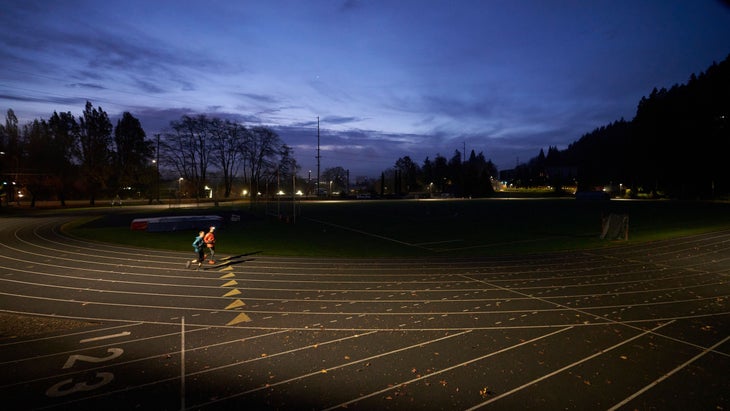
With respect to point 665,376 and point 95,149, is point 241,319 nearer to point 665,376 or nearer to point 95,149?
point 665,376

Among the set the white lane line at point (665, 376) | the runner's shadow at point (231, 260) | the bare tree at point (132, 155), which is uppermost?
the bare tree at point (132, 155)

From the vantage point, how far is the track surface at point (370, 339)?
6.38m

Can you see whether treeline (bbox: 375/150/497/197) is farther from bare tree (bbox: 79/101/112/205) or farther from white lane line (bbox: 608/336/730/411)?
white lane line (bbox: 608/336/730/411)

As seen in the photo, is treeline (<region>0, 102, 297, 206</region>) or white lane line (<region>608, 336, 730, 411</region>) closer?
white lane line (<region>608, 336, 730, 411</region>)

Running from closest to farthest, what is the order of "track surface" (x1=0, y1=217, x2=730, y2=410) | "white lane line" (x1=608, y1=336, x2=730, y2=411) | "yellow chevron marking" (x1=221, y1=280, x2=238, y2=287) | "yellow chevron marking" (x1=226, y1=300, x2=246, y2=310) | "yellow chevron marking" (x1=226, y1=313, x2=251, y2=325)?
"white lane line" (x1=608, y1=336, x2=730, y2=411) → "track surface" (x1=0, y1=217, x2=730, y2=410) → "yellow chevron marking" (x1=226, y1=313, x2=251, y2=325) → "yellow chevron marking" (x1=226, y1=300, x2=246, y2=310) → "yellow chevron marking" (x1=221, y1=280, x2=238, y2=287)

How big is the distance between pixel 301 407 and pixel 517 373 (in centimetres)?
395

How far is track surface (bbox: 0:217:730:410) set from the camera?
6383 millimetres

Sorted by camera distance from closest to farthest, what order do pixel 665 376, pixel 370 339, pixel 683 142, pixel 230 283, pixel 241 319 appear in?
pixel 665 376 → pixel 370 339 → pixel 241 319 → pixel 230 283 → pixel 683 142

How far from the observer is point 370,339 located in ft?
28.7

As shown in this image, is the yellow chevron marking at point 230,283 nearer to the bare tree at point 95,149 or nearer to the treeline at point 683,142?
the bare tree at point 95,149

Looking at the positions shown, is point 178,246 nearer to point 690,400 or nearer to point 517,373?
point 517,373

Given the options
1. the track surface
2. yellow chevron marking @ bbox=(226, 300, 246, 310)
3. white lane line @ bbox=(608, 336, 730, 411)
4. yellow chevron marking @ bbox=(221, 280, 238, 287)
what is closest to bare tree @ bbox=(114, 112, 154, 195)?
the track surface

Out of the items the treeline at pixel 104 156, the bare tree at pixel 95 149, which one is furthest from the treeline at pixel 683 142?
the bare tree at pixel 95 149

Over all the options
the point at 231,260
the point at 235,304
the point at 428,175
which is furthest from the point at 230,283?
the point at 428,175
